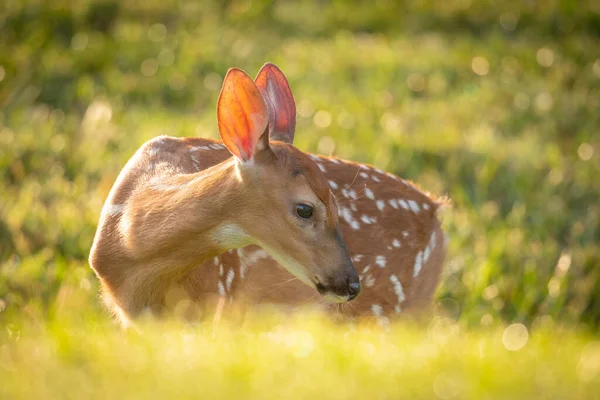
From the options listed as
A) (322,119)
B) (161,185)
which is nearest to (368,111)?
(322,119)

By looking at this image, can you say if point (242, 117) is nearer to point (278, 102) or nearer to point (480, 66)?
point (278, 102)

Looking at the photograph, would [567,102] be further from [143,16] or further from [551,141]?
[143,16]

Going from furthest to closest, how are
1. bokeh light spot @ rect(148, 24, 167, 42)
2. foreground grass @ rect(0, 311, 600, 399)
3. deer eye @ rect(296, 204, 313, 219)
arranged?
bokeh light spot @ rect(148, 24, 167, 42)
deer eye @ rect(296, 204, 313, 219)
foreground grass @ rect(0, 311, 600, 399)

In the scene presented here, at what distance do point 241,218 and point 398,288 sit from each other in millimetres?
1438

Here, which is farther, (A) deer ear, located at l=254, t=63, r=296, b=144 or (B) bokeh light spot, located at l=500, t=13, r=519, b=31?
(B) bokeh light spot, located at l=500, t=13, r=519, b=31

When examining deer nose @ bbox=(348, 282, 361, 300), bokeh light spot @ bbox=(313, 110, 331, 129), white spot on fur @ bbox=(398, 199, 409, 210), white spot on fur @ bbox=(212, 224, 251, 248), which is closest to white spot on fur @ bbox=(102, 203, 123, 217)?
white spot on fur @ bbox=(212, 224, 251, 248)

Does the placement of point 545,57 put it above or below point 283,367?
below

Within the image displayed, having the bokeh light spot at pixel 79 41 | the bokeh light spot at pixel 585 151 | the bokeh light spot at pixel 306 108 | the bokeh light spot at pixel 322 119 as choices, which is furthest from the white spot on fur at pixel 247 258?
the bokeh light spot at pixel 79 41

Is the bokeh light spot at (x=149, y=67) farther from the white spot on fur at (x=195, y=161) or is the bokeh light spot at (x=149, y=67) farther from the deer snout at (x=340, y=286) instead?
the deer snout at (x=340, y=286)

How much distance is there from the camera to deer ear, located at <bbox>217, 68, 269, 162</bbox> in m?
4.03

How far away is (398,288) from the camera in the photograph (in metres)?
5.15

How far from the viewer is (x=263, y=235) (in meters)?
4.07

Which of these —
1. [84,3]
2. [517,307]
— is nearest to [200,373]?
[517,307]

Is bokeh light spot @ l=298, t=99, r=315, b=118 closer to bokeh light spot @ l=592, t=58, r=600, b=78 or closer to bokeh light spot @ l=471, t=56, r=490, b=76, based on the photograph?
bokeh light spot @ l=471, t=56, r=490, b=76
